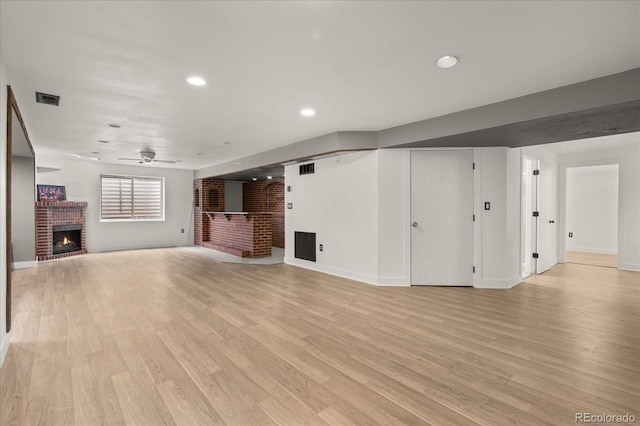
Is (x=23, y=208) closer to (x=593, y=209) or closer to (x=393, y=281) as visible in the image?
(x=393, y=281)

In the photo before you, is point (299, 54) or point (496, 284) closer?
point (299, 54)

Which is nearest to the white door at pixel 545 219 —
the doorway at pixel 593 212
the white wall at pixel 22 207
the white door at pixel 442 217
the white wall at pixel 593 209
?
the doorway at pixel 593 212

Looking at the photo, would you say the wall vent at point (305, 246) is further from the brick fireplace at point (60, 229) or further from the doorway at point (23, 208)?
the brick fireplace at point (60, 229)

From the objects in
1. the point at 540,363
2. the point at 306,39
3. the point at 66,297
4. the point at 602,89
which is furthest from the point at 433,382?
the point at 66,297

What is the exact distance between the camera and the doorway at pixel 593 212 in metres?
7.04

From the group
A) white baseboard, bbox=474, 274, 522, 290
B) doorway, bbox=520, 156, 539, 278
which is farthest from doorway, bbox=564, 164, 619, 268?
white baseboard, bbox=474, 274, 522, 290

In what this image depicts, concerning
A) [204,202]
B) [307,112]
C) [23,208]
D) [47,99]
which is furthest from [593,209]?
[23,208]

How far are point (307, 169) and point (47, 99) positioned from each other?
366 centimetres

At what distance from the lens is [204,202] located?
29.4ft

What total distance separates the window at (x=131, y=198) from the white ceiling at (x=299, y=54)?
456 centimetres

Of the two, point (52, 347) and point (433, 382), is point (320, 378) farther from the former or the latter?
point (52, 347)

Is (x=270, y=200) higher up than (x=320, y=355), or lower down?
higher up

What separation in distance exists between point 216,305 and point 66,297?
2058mm

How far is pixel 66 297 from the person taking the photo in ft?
12.3
